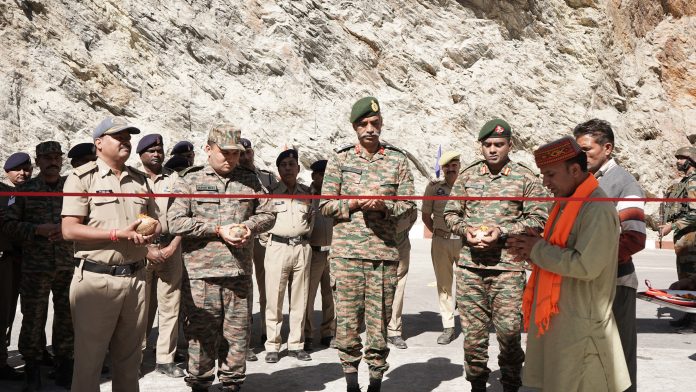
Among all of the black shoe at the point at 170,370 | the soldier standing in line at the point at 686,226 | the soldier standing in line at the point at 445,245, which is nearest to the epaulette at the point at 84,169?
the black shoe at the point at 170,370

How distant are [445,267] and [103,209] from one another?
4.50 metres

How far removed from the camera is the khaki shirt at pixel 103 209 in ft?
14.0

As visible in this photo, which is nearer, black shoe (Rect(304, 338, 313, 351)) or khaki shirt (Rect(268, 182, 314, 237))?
khaki shirt (Rect(268, 182, 314, 237))

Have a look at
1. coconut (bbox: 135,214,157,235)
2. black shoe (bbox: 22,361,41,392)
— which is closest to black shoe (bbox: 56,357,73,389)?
black shoe (bbox: 22,361,41,392)

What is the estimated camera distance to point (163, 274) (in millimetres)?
6141

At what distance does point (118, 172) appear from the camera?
452 centimetres

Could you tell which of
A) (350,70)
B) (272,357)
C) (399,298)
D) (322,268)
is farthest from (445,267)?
(350,70)

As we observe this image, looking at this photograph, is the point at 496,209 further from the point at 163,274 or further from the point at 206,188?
the point at 163,274

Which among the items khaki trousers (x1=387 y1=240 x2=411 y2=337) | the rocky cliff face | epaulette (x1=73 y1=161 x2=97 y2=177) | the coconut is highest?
the rocky cliff face

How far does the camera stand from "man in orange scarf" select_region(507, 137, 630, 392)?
3.45 meters

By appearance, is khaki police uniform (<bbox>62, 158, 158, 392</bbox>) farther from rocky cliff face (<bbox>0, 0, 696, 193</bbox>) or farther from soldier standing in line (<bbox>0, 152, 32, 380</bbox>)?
rocky cliff face (<bbox>0, 0, 696, 193</bbox>)

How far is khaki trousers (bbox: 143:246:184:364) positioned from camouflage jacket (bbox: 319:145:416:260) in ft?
5.89

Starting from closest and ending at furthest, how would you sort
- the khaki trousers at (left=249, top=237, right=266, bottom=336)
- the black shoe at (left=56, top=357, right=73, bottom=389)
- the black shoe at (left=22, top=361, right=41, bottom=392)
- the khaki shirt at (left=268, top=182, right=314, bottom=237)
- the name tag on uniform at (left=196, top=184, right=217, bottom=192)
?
the name tag on uniform at (left=196, top=184, right=217, bottom=192)
the black shoe at (left=22, top=361, right=41, bottom=392)
the black shoe at (left=56, top=357, right=73, bottom=389)
the khaki shirt at (left=268, top=182, right=314, bottom=237)
the khaki trousers at (left=249, top=237, right=266, bottom=336)

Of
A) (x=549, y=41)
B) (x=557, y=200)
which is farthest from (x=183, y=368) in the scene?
(x=549, y=41)
